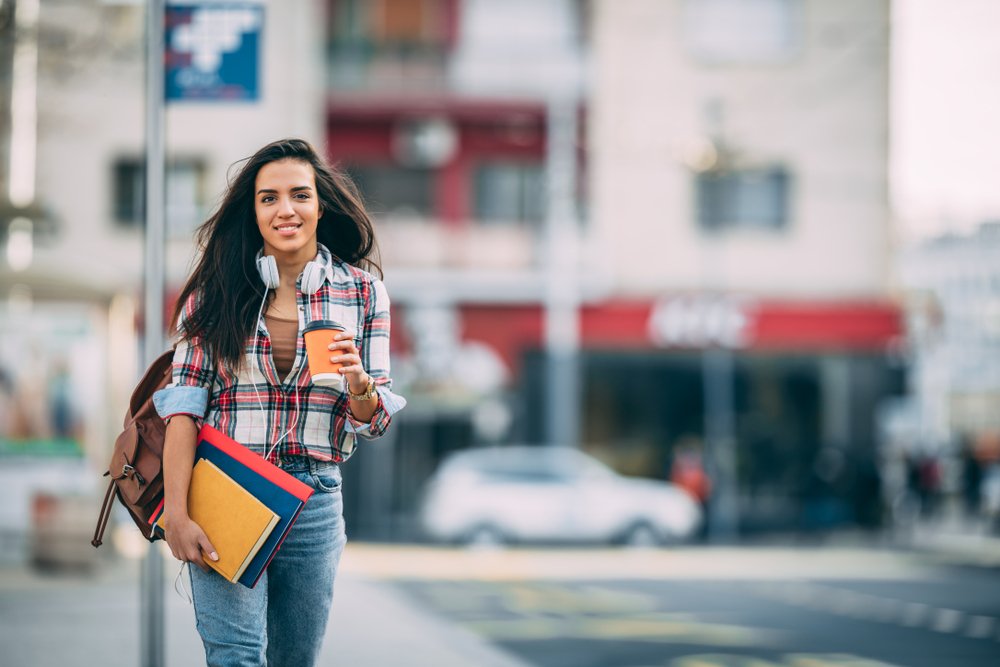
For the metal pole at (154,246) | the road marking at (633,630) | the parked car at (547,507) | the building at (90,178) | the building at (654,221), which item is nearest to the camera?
the metal pole at (154,246)

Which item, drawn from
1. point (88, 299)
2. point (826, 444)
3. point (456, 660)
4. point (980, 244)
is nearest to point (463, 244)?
point (826, 444)

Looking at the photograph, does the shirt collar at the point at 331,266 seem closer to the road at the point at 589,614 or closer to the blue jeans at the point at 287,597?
the blue jeans at the point at 287,597

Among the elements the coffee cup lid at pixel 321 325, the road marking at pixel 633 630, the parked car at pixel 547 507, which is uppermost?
the coffee cup lid at pixel 321 325

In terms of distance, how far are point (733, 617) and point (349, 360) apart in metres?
9.73

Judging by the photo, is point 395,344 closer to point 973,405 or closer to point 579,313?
point 579,313

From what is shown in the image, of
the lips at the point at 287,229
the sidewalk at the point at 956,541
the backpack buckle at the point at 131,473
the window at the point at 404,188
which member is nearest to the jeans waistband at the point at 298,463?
the backpack buckle at the point at 131,473

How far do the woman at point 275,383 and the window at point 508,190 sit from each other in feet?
82.3

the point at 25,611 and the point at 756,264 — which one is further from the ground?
the point at 756,264

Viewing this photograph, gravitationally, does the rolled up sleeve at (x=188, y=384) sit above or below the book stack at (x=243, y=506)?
above

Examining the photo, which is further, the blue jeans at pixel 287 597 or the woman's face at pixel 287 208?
the woman's face at pixel 287 208

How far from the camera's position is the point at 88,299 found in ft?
53.0

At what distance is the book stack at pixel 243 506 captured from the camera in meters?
3.57

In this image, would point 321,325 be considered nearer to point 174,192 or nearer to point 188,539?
point 188,539

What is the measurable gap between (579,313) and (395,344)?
146 inches
